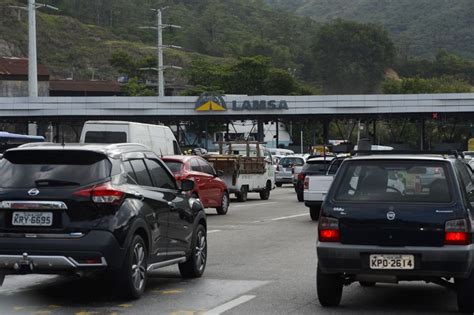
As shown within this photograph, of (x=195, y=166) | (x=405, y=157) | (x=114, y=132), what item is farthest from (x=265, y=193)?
(x=405, y=157)

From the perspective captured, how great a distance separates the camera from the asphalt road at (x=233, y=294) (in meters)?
10.5

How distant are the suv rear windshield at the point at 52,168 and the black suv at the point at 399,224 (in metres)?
2.56

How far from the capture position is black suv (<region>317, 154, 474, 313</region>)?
9.82 metres

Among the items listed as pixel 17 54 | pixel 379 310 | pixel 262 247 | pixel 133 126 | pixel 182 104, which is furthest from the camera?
pixel 17 54

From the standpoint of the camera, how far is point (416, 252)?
983 centimetres

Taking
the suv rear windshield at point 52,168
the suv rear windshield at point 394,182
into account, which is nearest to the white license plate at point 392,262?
the suv rear windshield at point 394,182

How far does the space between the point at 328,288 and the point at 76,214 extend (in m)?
2.84

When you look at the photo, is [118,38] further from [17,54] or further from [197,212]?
[197,212]

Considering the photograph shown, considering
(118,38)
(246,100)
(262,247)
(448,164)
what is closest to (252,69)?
(246,100)

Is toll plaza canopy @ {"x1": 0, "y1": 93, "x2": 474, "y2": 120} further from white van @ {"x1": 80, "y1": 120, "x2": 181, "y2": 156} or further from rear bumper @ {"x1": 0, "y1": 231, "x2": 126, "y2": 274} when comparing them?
rear bumper @ {"x1": 0, "y1": 231, "x2": 126, "y2": 274}

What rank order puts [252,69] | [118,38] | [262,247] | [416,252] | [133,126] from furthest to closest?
[118,38], [252,69], [133,126], [262,247], [416,252]

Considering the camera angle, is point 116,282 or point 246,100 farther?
point 246,100

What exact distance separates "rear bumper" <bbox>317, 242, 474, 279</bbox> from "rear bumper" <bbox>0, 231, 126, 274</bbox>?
2.26m

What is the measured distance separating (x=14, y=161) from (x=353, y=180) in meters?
3.76
